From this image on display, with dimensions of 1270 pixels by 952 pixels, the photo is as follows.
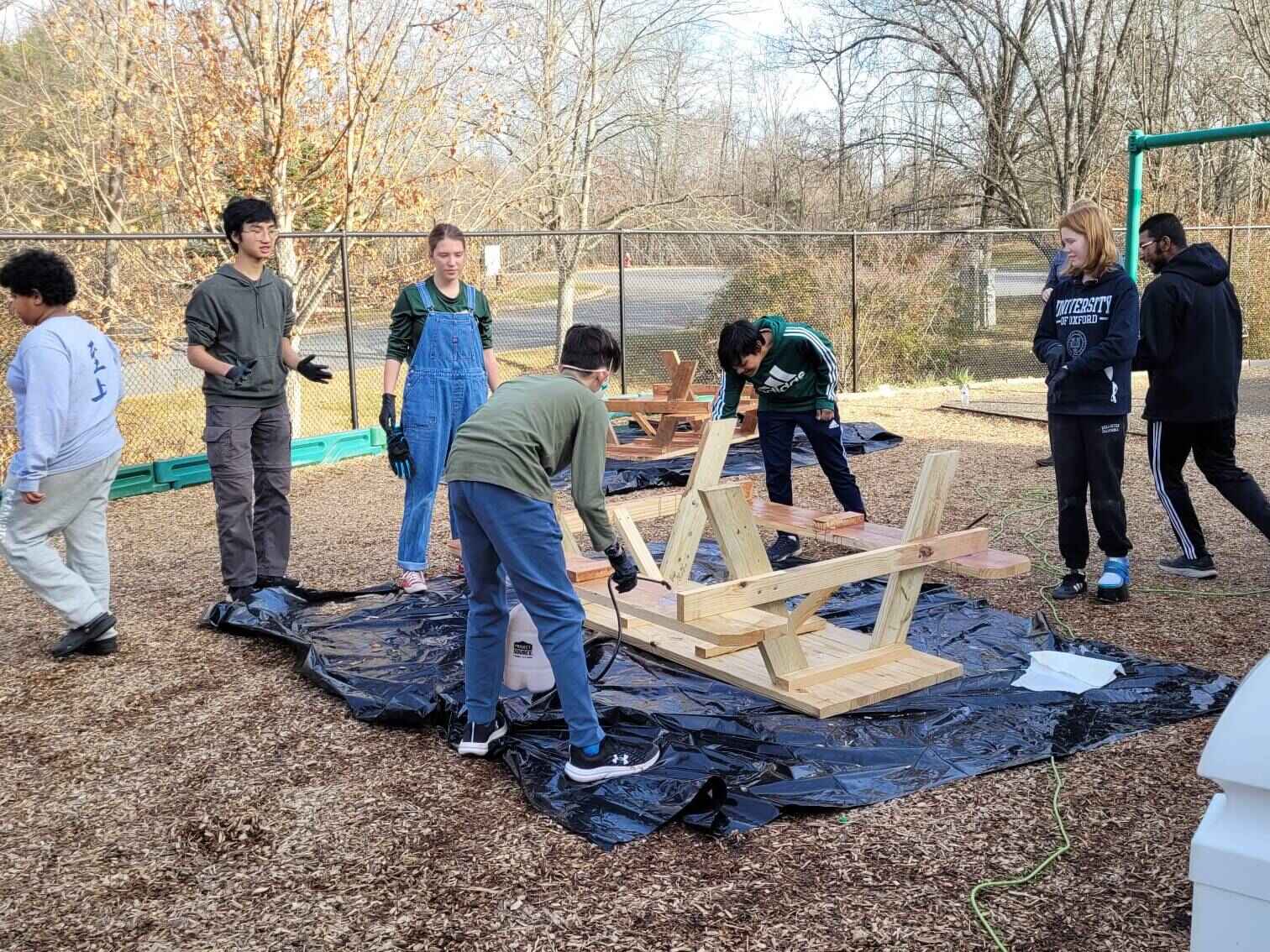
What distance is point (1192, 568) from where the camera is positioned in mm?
5992

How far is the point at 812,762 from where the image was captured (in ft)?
12.5

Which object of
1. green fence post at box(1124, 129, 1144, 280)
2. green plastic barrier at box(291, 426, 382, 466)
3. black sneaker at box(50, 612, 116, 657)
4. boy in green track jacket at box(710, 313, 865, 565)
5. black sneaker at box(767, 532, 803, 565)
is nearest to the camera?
black sneaker at box(50, 612, 116, 657)

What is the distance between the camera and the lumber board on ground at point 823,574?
13.5ft

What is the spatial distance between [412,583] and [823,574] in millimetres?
2426

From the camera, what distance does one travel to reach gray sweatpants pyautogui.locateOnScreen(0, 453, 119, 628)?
15.8 ft

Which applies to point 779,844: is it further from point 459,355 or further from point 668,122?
point 668,122

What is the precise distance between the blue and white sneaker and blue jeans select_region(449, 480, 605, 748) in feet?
9.93

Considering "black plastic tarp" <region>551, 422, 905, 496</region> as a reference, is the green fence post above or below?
above

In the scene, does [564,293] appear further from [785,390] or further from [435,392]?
[435,392]

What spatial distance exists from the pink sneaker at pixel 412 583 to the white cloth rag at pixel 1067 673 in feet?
9.89

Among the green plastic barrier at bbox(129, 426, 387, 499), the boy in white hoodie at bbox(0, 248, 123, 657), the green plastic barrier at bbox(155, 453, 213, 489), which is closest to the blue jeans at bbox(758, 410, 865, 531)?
the boy in white hoodie at bbox(0, 248, 123, 657)

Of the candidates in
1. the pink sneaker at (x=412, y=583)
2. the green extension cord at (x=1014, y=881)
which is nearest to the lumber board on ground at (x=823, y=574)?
the green extension cord at (x=1014, y=881)

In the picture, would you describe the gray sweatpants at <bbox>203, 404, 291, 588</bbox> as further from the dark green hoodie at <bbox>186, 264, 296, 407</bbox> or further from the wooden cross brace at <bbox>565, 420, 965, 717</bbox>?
the wooden cross brace at <bbox>565, 420, 965, 717</bbox>

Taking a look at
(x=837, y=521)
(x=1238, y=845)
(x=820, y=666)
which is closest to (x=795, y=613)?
(x=820, y=666)
